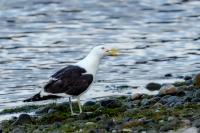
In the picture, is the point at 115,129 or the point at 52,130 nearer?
the point at 115,129

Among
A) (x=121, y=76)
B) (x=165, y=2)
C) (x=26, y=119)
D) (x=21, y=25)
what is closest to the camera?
(x=26, y=119)

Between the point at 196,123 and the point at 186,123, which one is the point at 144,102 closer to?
the point at 186,123

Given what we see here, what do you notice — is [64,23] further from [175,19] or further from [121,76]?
[121,76]

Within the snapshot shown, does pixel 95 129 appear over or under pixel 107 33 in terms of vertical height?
over

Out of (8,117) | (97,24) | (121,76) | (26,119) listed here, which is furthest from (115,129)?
(97,24)

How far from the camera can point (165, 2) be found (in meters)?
32.6

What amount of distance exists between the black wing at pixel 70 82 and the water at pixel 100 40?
2981 mm

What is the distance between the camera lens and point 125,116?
42.4 ft

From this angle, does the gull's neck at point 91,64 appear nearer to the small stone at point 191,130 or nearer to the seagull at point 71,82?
the seagull at point 71,82

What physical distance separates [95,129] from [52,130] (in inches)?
39.0

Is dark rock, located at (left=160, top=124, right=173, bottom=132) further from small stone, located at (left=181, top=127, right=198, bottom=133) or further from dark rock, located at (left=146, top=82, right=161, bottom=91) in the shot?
dark rock, located at (left=146, top=82, right=161, bottom=91)

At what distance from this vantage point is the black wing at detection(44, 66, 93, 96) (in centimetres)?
1373

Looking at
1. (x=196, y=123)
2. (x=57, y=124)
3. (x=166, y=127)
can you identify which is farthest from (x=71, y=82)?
(x=196, y=123)

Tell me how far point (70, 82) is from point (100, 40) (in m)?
11.0
